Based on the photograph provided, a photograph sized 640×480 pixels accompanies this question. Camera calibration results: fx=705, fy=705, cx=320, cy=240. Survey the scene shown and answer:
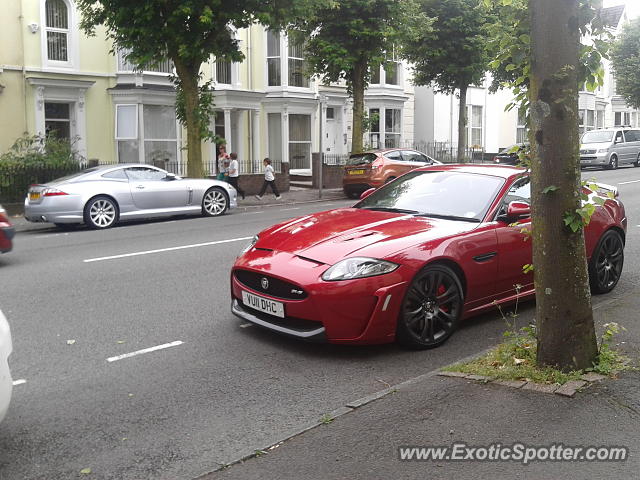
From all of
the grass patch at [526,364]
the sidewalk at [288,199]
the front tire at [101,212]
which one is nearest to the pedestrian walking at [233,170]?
the sidewalk at [288,199]

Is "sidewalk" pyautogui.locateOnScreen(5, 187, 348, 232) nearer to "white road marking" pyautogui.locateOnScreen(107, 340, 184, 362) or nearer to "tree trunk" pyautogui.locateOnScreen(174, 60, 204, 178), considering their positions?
"tree trunk" pyautogui.locateOnScreen(174, 60, 204, 178)

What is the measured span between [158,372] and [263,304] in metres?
1.05

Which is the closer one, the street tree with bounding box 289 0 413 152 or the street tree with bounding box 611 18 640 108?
the street tree with bounding box 289 0 413 152

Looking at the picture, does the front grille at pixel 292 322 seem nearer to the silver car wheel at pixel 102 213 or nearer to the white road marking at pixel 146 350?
the white road marking at pixel 146 350

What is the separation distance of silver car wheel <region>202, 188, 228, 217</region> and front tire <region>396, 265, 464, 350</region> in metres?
12.3

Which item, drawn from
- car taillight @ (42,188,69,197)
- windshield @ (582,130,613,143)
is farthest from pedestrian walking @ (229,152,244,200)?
windshield @ (582,130,613,143)

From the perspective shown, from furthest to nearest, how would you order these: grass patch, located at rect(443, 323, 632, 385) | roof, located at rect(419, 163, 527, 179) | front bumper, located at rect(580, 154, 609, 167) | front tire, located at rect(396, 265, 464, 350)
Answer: front bumper, located at rect(580, 154, 609, 167)
roof, located at rect(419, 163, 527, 179)
front tire, located at rect(396, 265, 464, 350)
grass patch, located at rect(443, 323, 632, 385)

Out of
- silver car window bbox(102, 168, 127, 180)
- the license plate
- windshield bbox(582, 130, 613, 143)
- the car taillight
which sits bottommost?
the license plate

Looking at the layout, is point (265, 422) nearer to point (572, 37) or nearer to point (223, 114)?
point (572, 37)

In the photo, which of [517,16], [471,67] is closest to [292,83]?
[471,67]

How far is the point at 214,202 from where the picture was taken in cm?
1797

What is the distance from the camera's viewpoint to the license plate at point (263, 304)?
5859 mm

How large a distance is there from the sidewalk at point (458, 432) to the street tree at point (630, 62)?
42.8 m

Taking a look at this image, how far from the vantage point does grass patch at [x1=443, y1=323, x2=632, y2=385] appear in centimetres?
480
